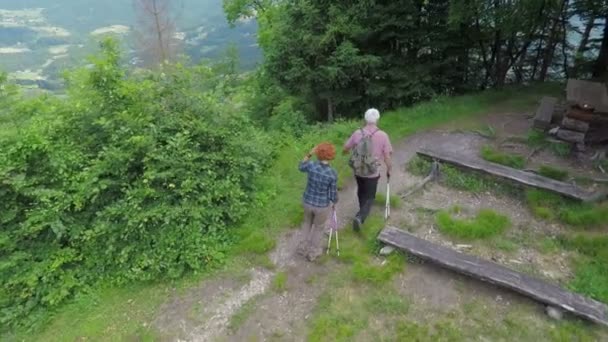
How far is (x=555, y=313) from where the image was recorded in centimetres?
478

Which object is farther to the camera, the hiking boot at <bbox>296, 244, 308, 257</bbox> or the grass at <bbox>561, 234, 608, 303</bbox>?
the hiking boot at <bbox>296, 244, 308, 257</bbox>

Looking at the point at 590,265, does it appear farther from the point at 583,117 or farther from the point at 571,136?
the point at 583,117

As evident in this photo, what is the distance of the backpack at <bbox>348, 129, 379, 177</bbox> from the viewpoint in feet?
19.3

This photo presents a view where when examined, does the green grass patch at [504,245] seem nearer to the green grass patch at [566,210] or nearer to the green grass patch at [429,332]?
the green grass patch at [566,210]

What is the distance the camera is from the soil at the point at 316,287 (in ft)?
16.6

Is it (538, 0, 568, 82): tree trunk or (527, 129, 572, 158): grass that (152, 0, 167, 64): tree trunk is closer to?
(538, 0, 568, 82): tree trunk

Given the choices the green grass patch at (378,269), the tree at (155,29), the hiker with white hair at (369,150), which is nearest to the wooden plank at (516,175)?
the hiker with white hair at (369,150)

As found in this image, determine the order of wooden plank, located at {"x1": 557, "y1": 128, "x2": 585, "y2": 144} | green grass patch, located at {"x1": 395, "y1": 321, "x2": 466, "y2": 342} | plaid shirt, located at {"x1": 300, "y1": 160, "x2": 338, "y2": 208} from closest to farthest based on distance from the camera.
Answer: green grass patch, located at {"x1": 395, "y1": 321, "x2": 466, "y2": 342} < plaid shirt, located at {"x1": 300, "y1": 160, "x2": 338, "y2": 208} < wooden plank, located at {"x1": 557, "y1": 128, "x2": 585, "y2": 144}

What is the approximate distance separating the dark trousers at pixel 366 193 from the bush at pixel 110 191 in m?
2.04

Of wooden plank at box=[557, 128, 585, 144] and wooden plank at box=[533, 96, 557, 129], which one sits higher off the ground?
wooden plank at box=[533, 96, 557, 129]

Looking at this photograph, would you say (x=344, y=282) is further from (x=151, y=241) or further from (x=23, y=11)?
(x=23, y=11)

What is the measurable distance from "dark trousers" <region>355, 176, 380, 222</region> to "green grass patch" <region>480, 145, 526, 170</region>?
3538 mm

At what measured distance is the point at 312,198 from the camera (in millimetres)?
5598

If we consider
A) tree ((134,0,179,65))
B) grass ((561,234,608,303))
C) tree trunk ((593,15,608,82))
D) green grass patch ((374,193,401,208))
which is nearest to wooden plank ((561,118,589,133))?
grass ((561,234,608,303))
